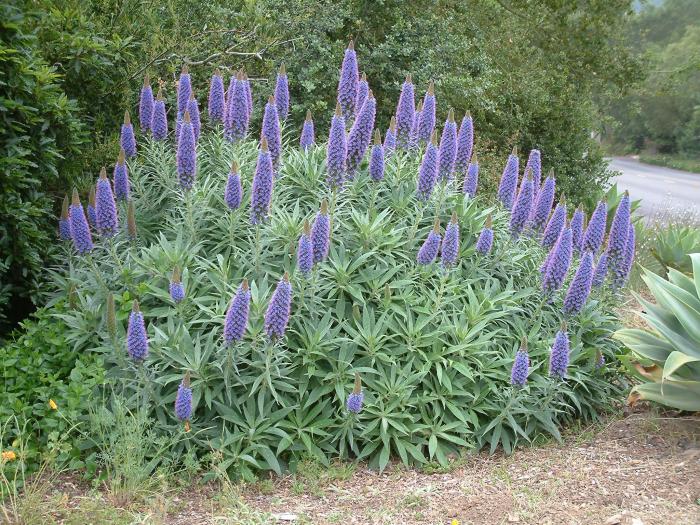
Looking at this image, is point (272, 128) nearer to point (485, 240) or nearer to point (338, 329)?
point (338, 329)

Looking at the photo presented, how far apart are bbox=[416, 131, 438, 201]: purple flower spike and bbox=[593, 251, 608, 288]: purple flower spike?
1.41m

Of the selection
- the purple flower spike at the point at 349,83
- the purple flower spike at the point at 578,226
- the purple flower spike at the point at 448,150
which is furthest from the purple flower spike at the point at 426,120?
the purple flower spike at the point at 578,226

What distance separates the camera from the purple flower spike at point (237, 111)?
5555mm

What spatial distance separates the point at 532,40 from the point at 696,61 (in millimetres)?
5041

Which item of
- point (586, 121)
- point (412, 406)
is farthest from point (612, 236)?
point (586, 121)

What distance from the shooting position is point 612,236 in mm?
5652

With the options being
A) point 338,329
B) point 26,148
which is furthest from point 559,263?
point 26,148

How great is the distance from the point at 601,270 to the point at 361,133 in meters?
2.12

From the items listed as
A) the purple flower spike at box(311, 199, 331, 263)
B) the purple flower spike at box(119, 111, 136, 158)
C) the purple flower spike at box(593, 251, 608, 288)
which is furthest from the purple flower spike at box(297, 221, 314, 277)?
the purple flower spike at box(593, 251, 608, 288)

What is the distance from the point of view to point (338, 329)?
4.85 meters

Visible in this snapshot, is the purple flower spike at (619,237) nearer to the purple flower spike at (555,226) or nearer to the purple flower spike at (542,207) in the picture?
the purple flower spike at (555,226)

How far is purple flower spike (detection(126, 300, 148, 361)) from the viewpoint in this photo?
4168 mm

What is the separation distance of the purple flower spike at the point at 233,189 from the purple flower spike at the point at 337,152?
25.8 inches

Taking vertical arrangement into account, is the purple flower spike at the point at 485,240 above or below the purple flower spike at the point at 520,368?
above
